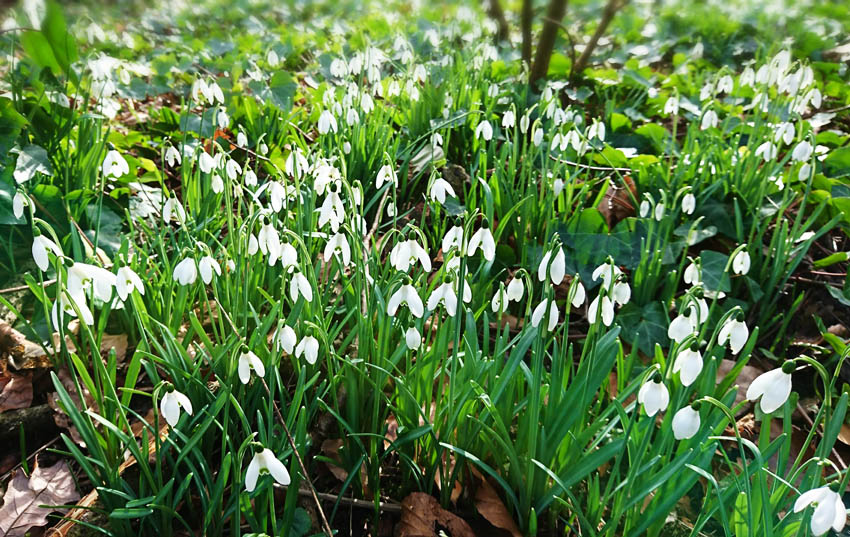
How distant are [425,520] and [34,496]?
0.91m

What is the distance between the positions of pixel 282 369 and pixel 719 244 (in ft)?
5.71

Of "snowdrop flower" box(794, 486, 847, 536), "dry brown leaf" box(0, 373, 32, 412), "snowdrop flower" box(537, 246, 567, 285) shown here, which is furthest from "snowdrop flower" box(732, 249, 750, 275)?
"dry brown leaf" box(0, 373, 32, 412)

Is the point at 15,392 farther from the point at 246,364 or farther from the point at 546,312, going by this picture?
the point at 546,312

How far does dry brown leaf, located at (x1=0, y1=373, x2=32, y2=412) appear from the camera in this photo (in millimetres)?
1680

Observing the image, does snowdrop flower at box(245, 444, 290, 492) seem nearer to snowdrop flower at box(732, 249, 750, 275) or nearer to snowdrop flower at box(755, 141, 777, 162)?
snowdrop flower at box(732, 249, 750, 275)

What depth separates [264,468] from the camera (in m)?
1.06

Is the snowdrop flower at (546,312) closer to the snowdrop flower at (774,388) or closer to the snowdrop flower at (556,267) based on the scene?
the snowdrop flower at (556,267)

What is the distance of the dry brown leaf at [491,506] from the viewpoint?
133 centimetres

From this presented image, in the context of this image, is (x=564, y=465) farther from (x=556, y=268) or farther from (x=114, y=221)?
(x=114, y=221)

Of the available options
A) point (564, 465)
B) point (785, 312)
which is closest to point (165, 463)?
point (564, 465)

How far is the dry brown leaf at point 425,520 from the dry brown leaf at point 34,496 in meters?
0.78

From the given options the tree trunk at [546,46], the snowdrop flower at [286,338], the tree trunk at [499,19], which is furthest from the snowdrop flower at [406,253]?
the tree trunk at [499,19]

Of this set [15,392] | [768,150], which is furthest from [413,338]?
[768,150]

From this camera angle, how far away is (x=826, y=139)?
103 inches
